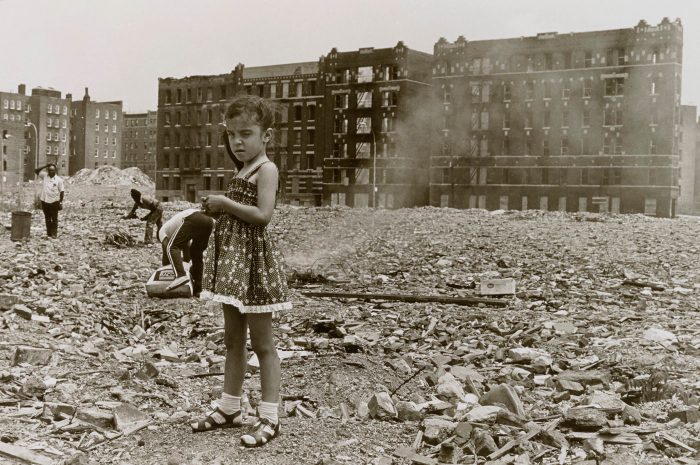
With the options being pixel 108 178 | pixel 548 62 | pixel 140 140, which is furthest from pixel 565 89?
pixel 140 140

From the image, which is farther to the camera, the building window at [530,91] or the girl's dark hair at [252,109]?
the building window at [530,91]

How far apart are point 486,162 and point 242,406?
52.6m

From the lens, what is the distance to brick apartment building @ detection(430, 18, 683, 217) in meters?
49.6

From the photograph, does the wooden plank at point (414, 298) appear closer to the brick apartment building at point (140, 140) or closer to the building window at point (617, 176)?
the building window at point (617, 176)

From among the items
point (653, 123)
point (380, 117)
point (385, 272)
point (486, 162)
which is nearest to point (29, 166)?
point (380, 117)

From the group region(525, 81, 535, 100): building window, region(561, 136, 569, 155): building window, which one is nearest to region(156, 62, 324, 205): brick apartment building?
region(525, 81, 535, 100): building window

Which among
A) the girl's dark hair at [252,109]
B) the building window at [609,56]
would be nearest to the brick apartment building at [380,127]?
the building window at [609,56]

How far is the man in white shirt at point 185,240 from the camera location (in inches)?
382

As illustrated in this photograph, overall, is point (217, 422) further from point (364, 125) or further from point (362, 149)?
point (364, 125)

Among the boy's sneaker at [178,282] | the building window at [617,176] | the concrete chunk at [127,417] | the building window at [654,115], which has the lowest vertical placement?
the concrete chunk at [127,417]

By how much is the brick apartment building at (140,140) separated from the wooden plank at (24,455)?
438ft

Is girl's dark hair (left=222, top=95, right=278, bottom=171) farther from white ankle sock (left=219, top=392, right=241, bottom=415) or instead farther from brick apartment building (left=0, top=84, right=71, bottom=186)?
brick apartment building (left=0, top=84, right=71, bottom=186)

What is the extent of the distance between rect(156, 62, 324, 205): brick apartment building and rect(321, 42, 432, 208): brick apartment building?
2.76 metres

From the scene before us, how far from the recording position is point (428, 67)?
60.6 m
